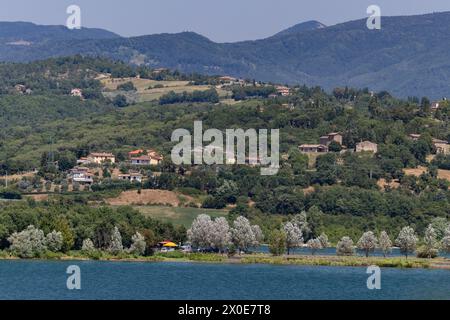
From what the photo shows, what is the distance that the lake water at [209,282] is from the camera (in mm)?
57000

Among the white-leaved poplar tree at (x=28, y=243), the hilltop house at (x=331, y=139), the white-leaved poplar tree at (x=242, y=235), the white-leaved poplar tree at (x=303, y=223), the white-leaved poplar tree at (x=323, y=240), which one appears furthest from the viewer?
the hilltop house at (x=331, y=139)

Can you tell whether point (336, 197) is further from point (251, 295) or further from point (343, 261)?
point (251, 295)

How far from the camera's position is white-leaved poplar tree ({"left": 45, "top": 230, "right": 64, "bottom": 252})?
79500 millimetres

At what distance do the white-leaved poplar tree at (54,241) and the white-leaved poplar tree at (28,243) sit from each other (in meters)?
0.38

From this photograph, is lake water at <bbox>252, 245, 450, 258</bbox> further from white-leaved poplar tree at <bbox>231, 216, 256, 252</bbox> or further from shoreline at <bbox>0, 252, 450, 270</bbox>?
shoreline at <bbox>0, 252, 450, 270</bbox>

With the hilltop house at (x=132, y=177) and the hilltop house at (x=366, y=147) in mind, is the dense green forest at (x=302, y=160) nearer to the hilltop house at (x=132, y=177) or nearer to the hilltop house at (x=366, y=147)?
the hilltop house at (x=366, y=147)

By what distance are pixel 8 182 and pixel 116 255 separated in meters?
51.5

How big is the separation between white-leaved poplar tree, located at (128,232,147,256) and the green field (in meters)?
22.9

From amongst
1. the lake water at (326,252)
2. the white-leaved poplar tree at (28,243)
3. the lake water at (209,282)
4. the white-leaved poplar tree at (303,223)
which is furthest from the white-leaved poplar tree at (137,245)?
the white-leaved poplar tree at (303,223)
